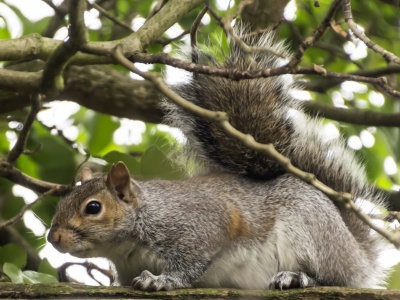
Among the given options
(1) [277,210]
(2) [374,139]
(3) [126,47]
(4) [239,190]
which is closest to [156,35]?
(3) [126,47]

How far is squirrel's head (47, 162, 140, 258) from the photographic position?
1.66m

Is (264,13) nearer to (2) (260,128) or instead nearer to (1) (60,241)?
(2) (260,128)

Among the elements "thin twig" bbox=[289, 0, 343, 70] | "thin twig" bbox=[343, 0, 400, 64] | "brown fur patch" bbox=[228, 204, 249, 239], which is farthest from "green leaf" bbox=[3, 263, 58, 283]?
"thin twig" bbox=[343, 0, 400, 64]

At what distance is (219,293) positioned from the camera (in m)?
1.50

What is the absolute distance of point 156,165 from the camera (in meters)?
2.19

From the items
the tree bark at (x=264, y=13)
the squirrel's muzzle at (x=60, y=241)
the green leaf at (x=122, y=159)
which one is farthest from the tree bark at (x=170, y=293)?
the tree bark at (x=264, y=13)

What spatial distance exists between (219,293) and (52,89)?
0.92 metres

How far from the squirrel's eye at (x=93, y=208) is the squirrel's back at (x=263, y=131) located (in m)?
0.67

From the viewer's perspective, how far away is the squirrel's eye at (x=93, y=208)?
1737 millimetres

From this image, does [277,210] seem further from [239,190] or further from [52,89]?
[52,89]

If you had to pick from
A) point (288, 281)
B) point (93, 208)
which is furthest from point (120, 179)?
point (288, 281)

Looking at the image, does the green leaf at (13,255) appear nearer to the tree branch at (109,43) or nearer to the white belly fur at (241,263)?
the white belly fur at (241,263)

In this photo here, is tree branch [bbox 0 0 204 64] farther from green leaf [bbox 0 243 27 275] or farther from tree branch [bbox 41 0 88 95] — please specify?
green leaf [bbox 0 243 27 275]

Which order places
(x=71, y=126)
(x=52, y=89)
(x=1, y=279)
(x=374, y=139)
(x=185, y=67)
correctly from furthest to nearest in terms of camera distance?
1. (x=71, y=126)
2. (x=374, y=139)
3. (x=1, y=279)
4. (x=52, y=89)
5. (x=185, y=67)
